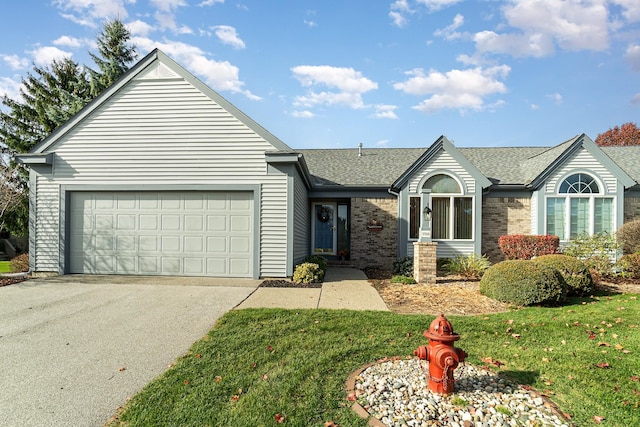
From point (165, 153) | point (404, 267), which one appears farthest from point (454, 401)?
point (165, 153)

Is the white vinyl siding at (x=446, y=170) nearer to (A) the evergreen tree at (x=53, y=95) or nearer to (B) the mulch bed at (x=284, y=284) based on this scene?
(B) the mulch bed at (x=284, y=284)

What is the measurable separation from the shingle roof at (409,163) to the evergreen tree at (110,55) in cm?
1381

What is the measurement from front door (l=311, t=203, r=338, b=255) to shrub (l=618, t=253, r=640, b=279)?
30.5ft

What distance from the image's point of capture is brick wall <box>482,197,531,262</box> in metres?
12.9

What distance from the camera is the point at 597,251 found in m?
10.3

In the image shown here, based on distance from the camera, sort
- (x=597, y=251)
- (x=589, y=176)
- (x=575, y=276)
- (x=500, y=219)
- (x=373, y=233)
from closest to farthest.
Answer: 1. (x=575, y=276)
2. (x=597, y=251)
3. (x=589, y=176)
4. (x=500, y=219)
5. (x=373, y=233)

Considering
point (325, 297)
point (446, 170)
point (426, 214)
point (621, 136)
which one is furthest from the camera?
point (621, 136)

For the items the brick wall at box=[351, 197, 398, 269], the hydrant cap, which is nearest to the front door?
the brick wall at box=[351, 197, 398, 269]

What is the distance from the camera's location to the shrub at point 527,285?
694 centimetres

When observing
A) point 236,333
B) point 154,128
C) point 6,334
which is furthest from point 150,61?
point 236,333

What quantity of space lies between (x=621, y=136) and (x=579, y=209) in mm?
24417

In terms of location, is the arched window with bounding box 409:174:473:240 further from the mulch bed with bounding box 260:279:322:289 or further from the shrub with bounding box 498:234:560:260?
the mulch bed with bounding box 260:279:322:289

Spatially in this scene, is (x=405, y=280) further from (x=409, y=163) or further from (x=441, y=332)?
(x=409, y=163)

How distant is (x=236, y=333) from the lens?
5.08m
